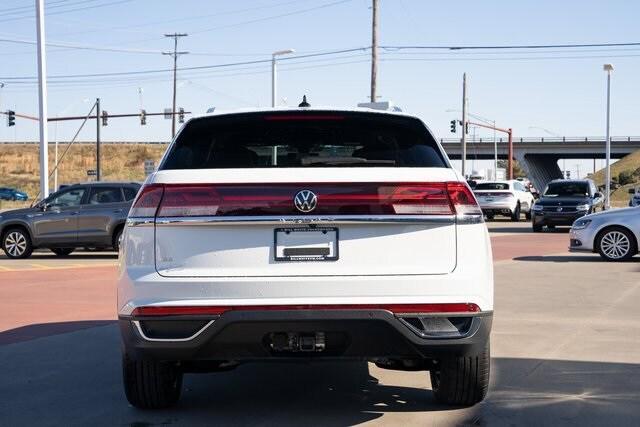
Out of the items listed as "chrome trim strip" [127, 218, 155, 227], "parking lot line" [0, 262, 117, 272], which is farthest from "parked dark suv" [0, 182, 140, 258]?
"chrome trim strip" [127, 218, 155, 227]

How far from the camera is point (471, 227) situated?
5.15 metres

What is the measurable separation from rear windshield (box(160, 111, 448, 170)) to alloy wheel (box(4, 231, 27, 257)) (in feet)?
50.5

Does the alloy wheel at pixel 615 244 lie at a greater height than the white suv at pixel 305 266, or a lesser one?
lesser

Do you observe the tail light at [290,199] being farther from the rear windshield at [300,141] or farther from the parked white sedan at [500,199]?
the parked white sedan at [500,199]

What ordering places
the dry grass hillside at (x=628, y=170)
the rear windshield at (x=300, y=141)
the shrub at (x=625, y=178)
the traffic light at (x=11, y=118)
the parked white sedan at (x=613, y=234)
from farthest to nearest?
the shrub at (x=625, y=178)
the dry grass hillside at (x=628, y=170)
the traffic light at (x=11, y=118)
the parked white sedan at (x=613, y=234)
the rear windshield at (x=300, y=141)

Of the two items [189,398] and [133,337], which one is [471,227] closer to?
[133,337]

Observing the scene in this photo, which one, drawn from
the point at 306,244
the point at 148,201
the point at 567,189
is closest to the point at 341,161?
the point at 306,244

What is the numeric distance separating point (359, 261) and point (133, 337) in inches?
51.5

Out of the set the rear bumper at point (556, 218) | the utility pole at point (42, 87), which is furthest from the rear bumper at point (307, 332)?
the rear bumper at point (556, 218)

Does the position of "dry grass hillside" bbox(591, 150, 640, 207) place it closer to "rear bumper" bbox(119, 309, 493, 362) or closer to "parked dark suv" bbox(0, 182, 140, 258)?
"parked dark suv" bbox(0, 182, 140, 258)

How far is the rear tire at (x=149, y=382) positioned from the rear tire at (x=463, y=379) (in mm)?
1655

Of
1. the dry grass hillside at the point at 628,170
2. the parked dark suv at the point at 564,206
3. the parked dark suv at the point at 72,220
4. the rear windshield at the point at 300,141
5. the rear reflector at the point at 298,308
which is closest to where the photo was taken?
the rear reflector at the point at 298,308

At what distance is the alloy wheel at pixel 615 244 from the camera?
17656 millimetres

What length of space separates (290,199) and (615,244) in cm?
1401
